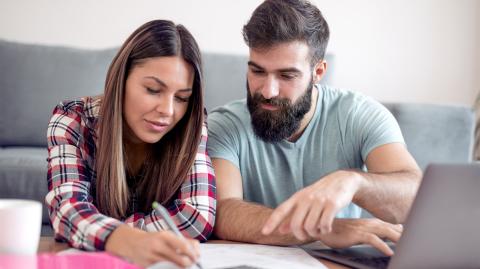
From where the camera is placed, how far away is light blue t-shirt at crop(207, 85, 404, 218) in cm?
154

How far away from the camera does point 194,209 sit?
1212 millimetres

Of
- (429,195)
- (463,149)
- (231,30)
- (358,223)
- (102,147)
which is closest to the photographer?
(429,195)

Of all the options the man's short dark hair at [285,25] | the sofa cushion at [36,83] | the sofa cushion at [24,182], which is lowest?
the sofa cushion at [24,182]

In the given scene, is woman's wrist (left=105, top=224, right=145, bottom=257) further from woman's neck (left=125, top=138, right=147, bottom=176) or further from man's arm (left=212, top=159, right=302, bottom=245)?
woman's neck (left=125, top=138, right=147, bottom=176)

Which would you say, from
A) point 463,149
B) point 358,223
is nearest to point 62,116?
point 358,223

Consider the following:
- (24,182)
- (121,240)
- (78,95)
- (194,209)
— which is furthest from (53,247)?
(78,95)

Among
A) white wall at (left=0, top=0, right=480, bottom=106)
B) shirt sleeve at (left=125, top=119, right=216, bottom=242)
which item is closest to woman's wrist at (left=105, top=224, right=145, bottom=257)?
shirt sleeve at (left=125, top=119, right=216, bottom=242)

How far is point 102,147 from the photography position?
A: 1.26m

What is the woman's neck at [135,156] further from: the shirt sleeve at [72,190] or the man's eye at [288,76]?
the man's eye at [288,76]

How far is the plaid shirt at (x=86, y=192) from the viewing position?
1.06 m

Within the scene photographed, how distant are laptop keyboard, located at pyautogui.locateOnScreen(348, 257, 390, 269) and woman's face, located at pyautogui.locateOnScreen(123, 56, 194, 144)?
0.50m

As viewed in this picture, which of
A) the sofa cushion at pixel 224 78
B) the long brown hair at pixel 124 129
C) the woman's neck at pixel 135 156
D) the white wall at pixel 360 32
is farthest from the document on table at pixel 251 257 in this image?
the white wall at pixel 360 32

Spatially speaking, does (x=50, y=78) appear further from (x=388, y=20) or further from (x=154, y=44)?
(x=388, y=20)

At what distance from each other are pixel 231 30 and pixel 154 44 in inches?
63.5
